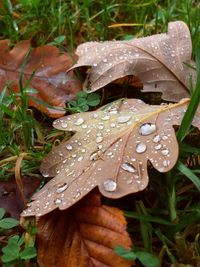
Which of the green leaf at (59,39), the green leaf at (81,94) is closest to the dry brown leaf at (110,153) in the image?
the green leaf at (81,94)

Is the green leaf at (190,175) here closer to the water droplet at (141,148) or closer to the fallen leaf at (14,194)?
the water droplet at (141,148)

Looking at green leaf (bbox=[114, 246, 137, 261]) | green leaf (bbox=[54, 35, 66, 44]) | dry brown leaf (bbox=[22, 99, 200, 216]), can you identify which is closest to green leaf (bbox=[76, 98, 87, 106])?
dry brown leaf (bbox=[22, 99, 200, 216])

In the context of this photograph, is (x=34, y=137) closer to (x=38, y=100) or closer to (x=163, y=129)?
(x=38, y=100)

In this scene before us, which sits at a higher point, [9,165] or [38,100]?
[38,100]

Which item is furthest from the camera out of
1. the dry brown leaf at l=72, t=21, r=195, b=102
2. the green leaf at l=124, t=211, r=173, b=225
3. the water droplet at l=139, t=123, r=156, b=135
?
the dry brown leaf at l=72, t=21, r=195, b=102

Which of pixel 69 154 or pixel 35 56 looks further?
pixel 35 56

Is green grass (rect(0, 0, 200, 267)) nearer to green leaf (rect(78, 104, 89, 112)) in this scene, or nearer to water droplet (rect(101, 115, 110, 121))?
green leaf (rect(78, 104, 89, 112))

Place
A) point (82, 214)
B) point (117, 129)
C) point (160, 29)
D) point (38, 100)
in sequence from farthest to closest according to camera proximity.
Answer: point (160, 29)
point (38, 100)
point (117, 129)
point (82, 214)

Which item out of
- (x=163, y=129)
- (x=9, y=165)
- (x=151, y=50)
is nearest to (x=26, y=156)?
(x=9, y=165)
